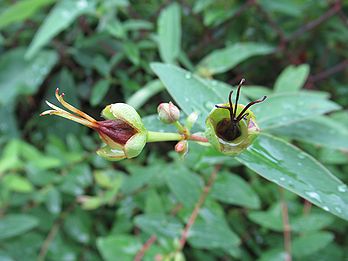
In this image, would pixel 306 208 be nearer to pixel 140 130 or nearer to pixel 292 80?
pixel 292 80

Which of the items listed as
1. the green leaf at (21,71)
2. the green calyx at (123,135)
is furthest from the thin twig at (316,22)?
the green calyx at (123,135)

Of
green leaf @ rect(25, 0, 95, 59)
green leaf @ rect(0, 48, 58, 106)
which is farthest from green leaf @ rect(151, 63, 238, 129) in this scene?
green leaf @ rect(0, 48, 58, 106)

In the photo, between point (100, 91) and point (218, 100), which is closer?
point (218, 100)

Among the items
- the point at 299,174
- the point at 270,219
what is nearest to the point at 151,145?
the point at 270,219

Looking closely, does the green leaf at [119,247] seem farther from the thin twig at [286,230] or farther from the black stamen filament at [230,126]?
the black stamen filament at [230,126]

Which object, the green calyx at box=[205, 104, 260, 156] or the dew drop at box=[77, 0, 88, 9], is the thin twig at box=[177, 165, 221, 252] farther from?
the dew drop at box=[77, 0, 88, 9]

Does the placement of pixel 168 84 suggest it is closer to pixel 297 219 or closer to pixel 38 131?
pixel 297 219

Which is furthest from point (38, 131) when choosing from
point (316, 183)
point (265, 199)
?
point (316, 183)
